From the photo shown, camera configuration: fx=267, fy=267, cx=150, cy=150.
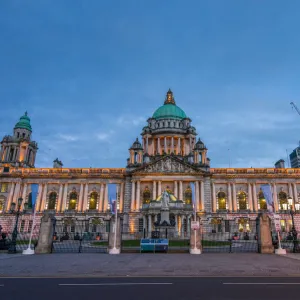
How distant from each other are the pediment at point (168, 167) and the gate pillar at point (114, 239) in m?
40.9

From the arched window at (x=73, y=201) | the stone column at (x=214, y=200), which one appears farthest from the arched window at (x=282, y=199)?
the arched window at (x=73, y=201)

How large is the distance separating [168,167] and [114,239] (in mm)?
42663

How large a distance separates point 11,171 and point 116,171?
28.3 m

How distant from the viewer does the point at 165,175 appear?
66625 mm

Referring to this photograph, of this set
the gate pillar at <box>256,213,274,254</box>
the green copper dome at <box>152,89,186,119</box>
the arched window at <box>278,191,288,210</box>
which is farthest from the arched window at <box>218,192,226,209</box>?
the gate pillar at <box>256,213,274,254</box>

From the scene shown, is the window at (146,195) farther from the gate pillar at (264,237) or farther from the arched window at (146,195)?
the gate pillar at (264,237)

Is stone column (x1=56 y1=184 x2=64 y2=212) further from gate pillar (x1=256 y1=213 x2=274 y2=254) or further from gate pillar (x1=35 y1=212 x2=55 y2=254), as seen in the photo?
gate pillar (x1=256 y1=213 x2=274 y2=254)

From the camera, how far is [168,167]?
6725 centimetres

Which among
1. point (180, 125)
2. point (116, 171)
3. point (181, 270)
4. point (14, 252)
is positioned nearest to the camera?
point (181, 270)

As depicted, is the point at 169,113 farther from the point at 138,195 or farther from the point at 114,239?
the point at 114,239

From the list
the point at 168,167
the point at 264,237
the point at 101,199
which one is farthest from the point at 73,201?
the point at 264,237
